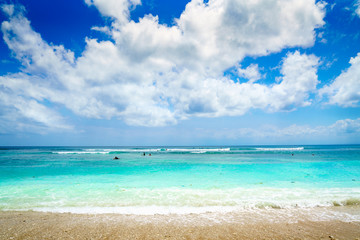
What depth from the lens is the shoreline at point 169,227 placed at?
461 cm

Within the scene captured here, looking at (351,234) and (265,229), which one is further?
(265,229)

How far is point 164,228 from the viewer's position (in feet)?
16.5

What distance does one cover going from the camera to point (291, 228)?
197 inches

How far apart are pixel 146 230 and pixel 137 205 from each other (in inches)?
99.0

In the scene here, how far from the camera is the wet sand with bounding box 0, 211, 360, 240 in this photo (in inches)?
181

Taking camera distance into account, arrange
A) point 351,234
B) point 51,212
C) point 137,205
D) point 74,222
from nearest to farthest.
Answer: point 351,234
point 74,222
point 51,212
point 137,205

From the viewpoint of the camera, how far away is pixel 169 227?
5.10 m

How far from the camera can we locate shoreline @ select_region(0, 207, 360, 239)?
4.61 metres

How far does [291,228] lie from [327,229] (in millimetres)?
927

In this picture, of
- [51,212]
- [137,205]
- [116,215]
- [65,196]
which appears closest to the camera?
[116,215]

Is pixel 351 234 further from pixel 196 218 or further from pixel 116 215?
pixel 116 215

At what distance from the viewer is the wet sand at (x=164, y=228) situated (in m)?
4.61

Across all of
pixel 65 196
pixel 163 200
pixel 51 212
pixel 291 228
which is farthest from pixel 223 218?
pixel 65 196

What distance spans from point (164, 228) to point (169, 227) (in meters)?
0.15
